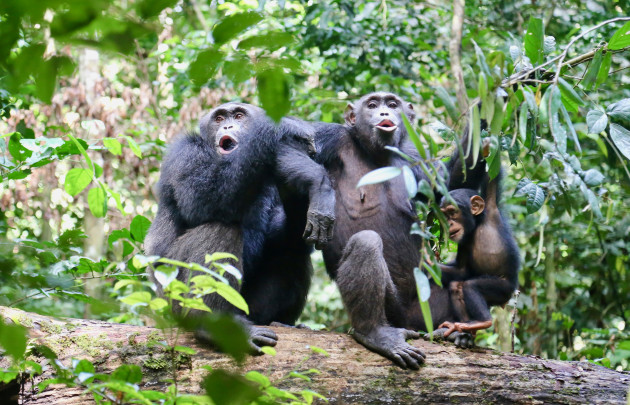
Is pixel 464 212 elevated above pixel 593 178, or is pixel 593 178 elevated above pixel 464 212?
pixel 593 178

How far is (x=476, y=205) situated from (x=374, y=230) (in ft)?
3.01

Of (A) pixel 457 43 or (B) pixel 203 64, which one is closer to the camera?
(B) pixel 203 64

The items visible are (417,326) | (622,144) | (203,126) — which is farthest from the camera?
(203,126)

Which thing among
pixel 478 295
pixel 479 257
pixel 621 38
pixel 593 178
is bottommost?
pixel 478 295

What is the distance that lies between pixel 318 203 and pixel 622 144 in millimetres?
2166

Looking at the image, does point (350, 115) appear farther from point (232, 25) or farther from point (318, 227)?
point (232, 25)

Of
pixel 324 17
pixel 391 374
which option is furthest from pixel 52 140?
pixel 324 17

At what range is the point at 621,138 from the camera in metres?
3.38

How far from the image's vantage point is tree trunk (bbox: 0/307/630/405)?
4.02m

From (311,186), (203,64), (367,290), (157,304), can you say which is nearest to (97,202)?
(311,186)

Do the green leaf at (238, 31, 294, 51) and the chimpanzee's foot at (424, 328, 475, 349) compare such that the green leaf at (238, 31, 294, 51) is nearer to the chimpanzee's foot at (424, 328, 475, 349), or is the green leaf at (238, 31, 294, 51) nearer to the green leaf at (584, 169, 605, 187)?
the green leaf at (584, 169, 605, 187)

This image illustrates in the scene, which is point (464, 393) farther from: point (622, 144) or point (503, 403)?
point (622, 144)

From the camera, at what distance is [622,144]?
3.34 meters

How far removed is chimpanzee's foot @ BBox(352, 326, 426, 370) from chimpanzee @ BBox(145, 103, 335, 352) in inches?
28.2
